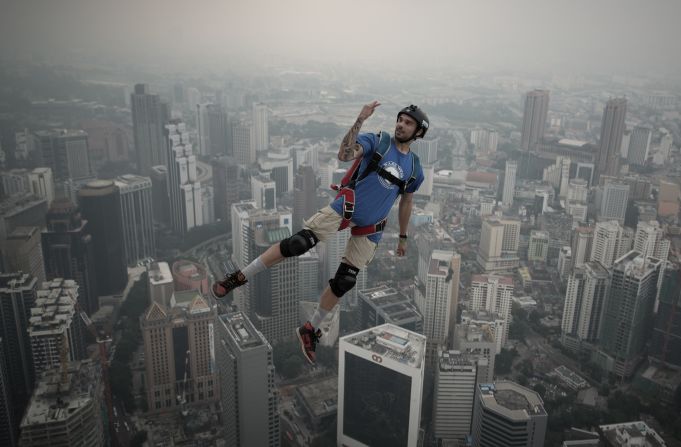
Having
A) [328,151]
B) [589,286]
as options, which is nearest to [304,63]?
[328,151]

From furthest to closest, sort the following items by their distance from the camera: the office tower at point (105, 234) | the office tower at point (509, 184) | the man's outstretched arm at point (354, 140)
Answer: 1. the office tower at point (509, 184)
2. the office tower at point (105, 234)
3. the man's outstretched arm at point (354, 140)

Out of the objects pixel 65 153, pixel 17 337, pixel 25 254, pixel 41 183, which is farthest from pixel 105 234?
pixel 65 153

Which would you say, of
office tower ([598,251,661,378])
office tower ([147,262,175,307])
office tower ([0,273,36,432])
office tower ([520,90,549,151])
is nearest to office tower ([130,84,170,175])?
office tower ([147,262,175,307])

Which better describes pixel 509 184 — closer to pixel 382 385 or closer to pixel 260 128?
pixel 260 128

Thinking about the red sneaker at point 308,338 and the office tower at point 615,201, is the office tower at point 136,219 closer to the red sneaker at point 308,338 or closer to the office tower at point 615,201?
the office tower at point 615,201

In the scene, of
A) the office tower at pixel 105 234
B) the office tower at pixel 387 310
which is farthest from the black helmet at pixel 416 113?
the office tower at pixel 105 234

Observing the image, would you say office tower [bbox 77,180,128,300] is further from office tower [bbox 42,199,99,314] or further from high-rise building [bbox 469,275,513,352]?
high-rise building [bbox 469,275,513,352]
